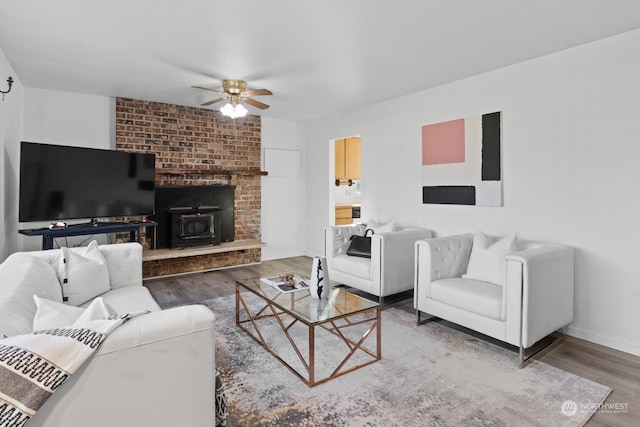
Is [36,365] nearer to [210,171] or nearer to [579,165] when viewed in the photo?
[579,165]

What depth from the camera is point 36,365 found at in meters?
1.04

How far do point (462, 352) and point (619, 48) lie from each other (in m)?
2.66

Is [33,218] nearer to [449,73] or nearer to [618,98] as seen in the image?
[449,73]

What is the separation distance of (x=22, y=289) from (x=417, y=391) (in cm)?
220

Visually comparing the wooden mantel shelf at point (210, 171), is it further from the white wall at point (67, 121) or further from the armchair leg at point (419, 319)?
the armchair leg at point (419, 319)

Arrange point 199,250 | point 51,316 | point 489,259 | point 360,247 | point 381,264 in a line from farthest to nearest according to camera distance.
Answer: point 199,250, point 360,247, point 381,264, point 489,259, point 51,316

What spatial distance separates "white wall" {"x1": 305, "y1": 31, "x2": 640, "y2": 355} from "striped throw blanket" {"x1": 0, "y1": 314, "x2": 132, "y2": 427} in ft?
11.4

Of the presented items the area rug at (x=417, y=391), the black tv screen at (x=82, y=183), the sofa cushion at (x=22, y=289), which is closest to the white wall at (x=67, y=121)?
the black tv screen at (x=82, y=183)

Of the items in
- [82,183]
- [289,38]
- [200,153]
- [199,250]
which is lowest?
[199,250]

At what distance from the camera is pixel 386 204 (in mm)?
4953

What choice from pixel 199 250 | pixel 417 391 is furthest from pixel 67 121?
pixel 417 391

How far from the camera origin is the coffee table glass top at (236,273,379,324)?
242 cm

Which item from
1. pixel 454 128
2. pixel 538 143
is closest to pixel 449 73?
pixel 454 128

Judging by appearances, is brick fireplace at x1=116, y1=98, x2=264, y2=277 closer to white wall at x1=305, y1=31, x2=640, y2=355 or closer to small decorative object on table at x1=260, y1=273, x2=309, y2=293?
small decorative object on table at x1=260, y1=273, x2=309, y2=293
